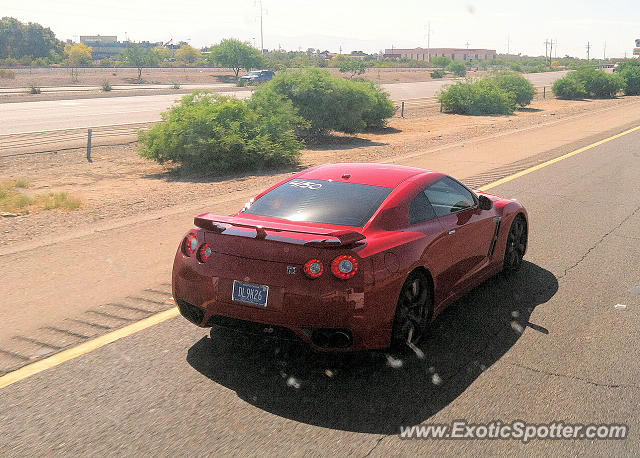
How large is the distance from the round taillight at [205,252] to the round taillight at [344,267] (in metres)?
0.98

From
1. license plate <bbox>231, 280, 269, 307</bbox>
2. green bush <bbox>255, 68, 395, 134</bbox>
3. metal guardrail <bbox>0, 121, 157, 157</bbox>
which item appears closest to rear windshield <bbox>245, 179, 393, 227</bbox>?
license plate <bbox>231, 280, 269, 307</bbox>

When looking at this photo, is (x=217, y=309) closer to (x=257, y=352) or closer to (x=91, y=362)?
(x=257, y=352)

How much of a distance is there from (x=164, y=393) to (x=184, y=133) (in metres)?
14.9

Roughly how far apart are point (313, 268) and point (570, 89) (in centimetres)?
6072

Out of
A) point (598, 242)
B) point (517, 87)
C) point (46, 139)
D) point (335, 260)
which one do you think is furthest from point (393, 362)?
point (517, 87)

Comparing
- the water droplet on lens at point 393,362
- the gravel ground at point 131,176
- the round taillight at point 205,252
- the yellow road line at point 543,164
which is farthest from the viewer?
the yellow road line at point 543,164

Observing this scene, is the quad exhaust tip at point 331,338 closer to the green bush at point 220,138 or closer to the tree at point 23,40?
the green bush at point 220,138

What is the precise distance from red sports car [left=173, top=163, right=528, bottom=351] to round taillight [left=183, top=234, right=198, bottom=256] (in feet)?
0.04

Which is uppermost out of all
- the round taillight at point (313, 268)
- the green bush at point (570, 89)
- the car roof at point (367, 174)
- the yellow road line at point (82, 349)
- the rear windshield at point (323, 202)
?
the green bush at point (570, 89)

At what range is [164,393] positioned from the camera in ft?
16.6

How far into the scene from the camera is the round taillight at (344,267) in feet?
16.8

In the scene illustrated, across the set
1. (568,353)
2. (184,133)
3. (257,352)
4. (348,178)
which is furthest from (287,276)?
(184,133)

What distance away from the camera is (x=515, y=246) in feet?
26.8

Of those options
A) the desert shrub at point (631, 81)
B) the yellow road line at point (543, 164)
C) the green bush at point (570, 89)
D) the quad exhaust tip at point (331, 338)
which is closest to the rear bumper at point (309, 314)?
the quad exhaust tip at point (331, 338)
